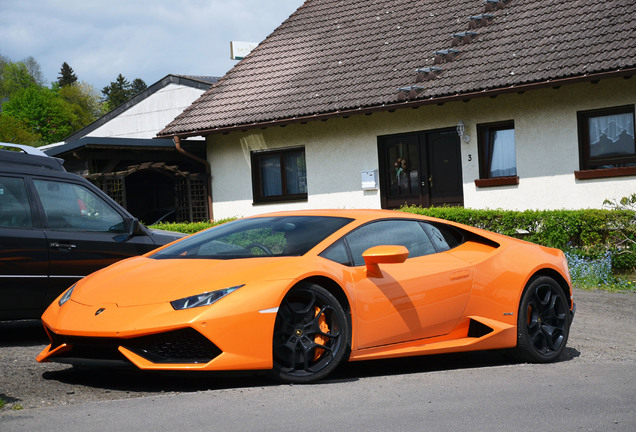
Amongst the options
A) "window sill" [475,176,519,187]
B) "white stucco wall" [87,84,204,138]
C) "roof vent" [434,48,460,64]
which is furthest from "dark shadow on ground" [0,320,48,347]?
"white stucco wall" [87,84,204,138]

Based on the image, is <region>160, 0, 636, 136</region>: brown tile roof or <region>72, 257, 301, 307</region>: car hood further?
<region>160, 0, 636, 136</region>: brown tile roof

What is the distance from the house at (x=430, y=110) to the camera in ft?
52.8

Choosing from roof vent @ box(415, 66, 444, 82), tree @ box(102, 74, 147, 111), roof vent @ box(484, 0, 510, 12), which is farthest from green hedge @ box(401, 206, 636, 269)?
tree @ box(102, 74, 147, 111)

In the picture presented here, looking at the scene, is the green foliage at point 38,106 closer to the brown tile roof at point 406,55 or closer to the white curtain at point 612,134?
the brown tile roof at point 406,55

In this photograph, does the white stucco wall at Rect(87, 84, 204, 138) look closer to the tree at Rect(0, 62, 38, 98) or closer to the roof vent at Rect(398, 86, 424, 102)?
the roof vent at Rect(398, 86, 424, 102)

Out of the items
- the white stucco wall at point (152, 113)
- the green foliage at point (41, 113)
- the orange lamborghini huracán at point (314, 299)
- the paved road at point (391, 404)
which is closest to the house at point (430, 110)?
the orange lamborghini huracán at point (314, 299)

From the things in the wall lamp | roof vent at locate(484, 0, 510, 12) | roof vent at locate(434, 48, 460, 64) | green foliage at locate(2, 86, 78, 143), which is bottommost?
the wall lamp

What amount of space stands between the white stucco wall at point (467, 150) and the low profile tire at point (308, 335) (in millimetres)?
11035

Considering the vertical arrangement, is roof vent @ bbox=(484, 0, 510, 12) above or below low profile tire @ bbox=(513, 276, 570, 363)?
above

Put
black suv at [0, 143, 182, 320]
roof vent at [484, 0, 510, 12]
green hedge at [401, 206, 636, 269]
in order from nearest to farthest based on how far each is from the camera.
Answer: black suv at [0, 143, 182, 320] → green hedge at [401, 206, 636, 269] → roof vent at [484, 0, 510, 12]

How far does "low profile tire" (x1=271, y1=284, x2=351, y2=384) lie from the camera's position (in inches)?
225

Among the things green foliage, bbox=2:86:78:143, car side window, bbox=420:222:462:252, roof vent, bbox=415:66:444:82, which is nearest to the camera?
car side window, bbox=420:222:462:252

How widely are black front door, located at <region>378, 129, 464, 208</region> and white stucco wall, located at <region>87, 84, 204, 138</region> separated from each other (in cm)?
1698

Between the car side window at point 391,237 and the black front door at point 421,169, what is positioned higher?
the black front door at point 421,169
